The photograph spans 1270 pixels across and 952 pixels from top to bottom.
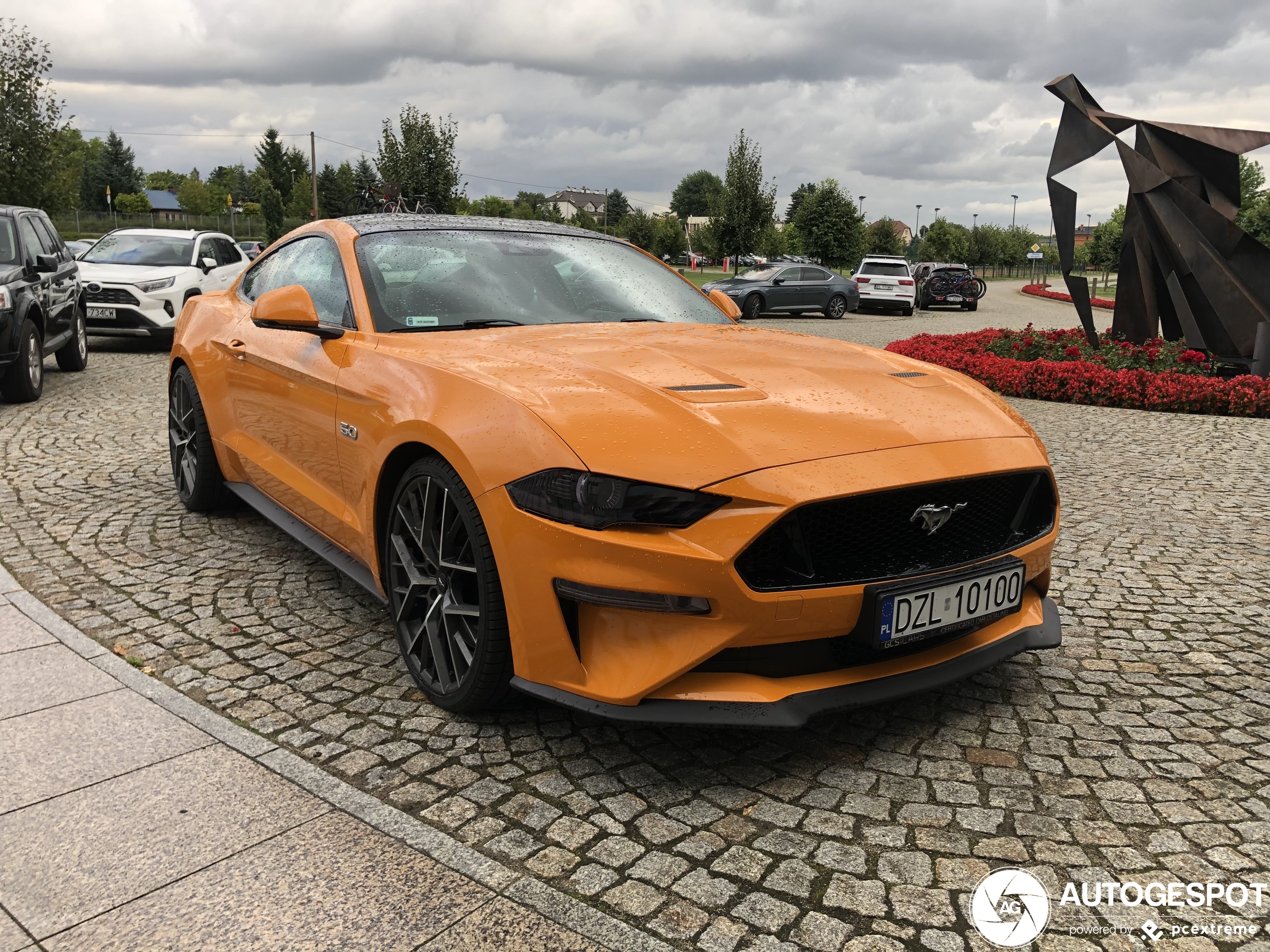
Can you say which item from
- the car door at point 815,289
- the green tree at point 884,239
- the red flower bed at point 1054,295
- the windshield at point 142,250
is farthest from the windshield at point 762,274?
the green tree at point 884,239

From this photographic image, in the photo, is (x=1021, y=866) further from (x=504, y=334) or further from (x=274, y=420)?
(x=274, y=420)

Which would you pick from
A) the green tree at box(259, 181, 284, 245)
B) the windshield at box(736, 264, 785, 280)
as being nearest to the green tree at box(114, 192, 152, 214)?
the green tree at box(259, 181, 284, 245)

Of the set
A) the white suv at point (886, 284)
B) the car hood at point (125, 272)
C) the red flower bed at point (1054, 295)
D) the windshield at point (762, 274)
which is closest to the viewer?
the car hood at point (125, 272)

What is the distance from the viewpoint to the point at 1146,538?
541 centimetres

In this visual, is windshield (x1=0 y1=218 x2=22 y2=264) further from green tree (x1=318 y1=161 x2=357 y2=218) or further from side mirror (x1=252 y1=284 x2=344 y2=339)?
green tree (x1=318 y1=161 x2=357 y2=218)

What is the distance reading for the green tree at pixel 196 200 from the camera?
107375 millimetres

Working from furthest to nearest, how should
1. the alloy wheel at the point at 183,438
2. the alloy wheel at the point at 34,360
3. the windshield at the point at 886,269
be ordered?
the windshield at the point at 886,269 → the alloy wheel at the point at 34,360 → the alloy wheel at the point at 183,438

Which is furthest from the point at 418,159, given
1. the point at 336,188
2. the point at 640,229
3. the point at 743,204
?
the point at 336,188

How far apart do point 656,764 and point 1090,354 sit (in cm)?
1108

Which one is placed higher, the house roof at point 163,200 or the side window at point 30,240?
the house roof at point 163,200

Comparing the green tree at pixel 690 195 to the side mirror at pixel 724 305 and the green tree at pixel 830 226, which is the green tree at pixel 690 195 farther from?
the side mirror at pixel 724 305

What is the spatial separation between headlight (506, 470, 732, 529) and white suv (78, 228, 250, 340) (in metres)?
11.9

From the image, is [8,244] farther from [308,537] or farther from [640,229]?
[640,229]

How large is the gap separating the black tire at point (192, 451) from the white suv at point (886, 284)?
997 inches
